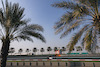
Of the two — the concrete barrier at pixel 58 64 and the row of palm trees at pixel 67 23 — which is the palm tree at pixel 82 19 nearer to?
the row of palm trees at pixel 67 23

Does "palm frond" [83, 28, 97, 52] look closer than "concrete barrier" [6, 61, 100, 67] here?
Yes

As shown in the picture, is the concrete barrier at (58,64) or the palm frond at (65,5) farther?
the concrete barrier at (58,64)

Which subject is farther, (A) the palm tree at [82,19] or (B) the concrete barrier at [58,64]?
(B) the concrete barrier at [58,64]

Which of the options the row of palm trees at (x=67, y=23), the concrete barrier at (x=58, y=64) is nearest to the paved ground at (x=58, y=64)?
the concrete barrier at (x=58, y=64)

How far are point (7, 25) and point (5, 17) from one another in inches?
41.9

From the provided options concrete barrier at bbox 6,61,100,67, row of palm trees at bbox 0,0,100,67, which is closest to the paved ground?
concrete barrier at bbox 6,61,100,67

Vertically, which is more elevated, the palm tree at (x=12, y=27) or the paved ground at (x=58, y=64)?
the palm tree at (x=12, y=27)

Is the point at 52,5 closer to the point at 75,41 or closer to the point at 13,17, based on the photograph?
the point at 75,41

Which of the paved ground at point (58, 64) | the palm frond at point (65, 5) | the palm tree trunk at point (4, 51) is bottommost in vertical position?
the paved ground at point (58, 64)

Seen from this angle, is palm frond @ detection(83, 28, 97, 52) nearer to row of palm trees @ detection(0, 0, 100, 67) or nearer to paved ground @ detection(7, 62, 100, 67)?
row of palm trees @ detection(0, 0, 100, 67)

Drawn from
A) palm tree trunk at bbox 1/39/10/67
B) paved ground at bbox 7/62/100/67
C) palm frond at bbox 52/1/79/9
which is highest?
palm frond at bbox 52/1/79/9

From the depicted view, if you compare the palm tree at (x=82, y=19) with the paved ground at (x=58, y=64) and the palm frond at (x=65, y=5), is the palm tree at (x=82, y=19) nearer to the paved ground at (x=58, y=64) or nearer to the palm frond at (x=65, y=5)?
the palm frond at (x=65, y=5)

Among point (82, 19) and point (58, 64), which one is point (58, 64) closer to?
point (58, 64)

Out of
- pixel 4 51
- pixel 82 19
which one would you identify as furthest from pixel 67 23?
pixel 4 51
